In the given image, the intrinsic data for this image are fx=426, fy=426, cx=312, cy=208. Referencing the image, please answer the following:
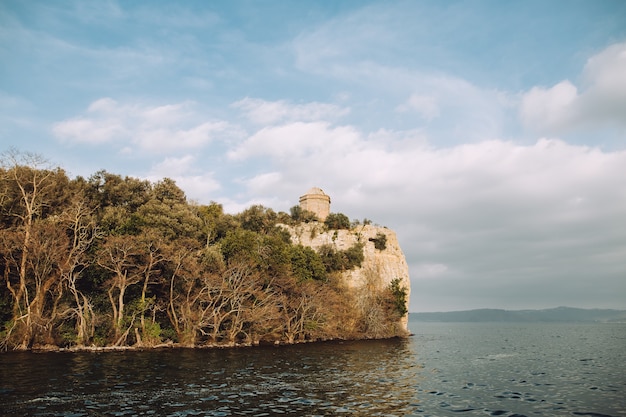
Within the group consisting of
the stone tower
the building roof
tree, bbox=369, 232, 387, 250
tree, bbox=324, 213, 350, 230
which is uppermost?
the building roof

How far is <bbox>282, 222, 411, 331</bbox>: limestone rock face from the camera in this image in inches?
3509

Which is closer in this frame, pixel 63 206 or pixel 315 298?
pixel 63 206

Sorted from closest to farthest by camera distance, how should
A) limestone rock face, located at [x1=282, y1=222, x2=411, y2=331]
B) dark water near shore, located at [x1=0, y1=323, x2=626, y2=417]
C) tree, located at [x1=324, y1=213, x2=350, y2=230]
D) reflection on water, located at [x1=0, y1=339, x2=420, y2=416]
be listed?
reflection on water, located at [x1=0, y1=339, x2=420, y2=416], dark water near shore, located at [x1=0, y1=323, x2=626, y2=417], limestone rock face, located at [x1=282, y1=222, x2=411, y2=331], tree, located at [x1=324, y1=213, x2=350, y2=230]

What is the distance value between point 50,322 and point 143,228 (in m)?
13.9

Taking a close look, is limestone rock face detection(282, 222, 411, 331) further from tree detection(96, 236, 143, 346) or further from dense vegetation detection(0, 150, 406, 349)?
tree detection(96, 236, 143, 346)

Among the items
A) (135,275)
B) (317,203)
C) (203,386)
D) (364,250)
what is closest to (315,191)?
(317,203)

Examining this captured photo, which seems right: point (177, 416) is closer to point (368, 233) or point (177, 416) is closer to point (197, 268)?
point (197, 268)

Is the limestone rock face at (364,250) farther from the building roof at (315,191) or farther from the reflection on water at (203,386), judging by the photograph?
the reflection on water at (203,386)

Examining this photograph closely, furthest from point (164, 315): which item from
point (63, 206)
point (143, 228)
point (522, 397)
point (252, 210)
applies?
point (522, 397)

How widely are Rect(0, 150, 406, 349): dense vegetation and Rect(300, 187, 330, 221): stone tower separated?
102ft

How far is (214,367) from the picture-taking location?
33875mm

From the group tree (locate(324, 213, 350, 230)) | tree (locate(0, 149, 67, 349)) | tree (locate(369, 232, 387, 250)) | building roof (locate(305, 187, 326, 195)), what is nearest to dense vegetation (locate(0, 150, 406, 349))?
tree (locate(0, 149, 67, 349))

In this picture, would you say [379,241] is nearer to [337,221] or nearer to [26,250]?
[337,221]

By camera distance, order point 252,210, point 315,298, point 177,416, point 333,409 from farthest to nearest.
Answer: point 252,210 → point 315,298 → point 333,409 → point 177,416
